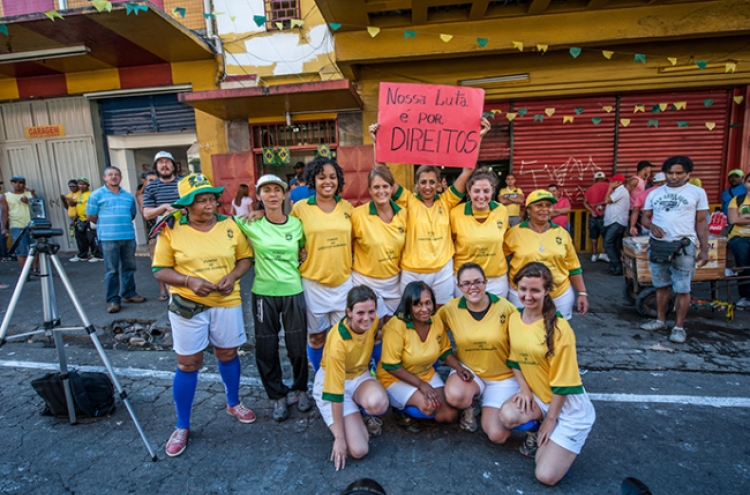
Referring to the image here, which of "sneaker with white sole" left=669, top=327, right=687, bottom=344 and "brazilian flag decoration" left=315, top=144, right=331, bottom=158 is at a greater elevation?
"brazilian flag decoration" left=315, top=144, right=331, bottom=158

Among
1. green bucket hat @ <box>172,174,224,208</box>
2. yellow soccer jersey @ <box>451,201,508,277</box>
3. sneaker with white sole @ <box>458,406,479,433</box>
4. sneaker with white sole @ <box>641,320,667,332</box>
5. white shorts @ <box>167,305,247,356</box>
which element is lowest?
sneaker with white sole @ <box>641,320,667,332</box>

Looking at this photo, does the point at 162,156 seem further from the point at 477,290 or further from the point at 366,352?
the point at 477,290

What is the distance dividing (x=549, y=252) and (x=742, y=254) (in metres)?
4.03

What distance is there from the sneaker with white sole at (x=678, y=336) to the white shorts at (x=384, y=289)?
10.3 ft

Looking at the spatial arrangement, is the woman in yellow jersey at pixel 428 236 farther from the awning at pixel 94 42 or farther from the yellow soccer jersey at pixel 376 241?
the awning at pixel 94 42

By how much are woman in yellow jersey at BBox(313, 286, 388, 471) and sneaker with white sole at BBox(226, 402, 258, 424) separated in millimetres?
573

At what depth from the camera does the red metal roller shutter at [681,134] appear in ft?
26.9

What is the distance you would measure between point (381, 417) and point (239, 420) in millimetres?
1093

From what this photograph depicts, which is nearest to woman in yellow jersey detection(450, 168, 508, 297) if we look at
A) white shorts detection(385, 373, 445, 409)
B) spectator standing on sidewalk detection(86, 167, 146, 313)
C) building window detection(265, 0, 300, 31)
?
white shorts detection(385, 373, 445, 409)

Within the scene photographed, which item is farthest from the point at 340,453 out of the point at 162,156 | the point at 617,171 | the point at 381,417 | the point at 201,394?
the point at 617,171

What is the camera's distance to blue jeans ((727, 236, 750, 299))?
5.51 meters

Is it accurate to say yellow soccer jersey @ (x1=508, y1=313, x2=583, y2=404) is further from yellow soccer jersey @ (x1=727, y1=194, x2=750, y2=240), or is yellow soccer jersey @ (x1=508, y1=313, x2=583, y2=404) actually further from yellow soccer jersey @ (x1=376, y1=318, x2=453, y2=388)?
yellow soccer jersey @ (x1=727, y1=194, x2=750, y2=240)

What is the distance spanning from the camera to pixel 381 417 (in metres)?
3.22

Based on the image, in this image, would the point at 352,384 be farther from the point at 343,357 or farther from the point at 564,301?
the point at 564,301
